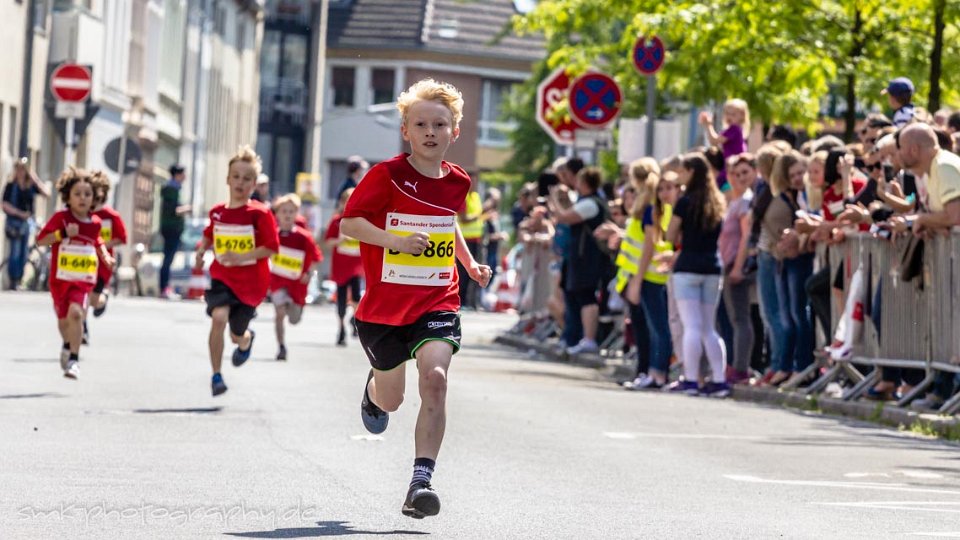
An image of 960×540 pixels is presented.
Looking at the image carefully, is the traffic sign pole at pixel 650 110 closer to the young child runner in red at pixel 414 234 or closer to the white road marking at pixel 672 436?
the white road marking at pixel 672 436

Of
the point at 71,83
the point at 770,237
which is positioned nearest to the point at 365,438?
the point at 770,237

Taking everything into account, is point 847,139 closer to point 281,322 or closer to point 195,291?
point 281,322

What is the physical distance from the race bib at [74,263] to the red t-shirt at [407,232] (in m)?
7.98

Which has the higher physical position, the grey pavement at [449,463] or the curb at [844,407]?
the curb at [844,407]

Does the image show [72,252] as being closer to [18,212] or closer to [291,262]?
[291,262]

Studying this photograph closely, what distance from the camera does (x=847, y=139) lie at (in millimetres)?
25422

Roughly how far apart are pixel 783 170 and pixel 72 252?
5548 mm

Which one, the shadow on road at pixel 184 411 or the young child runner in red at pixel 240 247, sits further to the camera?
the young child runner in red at pixel 240 247

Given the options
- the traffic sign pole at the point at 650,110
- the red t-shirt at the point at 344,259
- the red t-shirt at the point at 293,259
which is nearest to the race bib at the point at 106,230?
the red t-shirt at the point at 293,259

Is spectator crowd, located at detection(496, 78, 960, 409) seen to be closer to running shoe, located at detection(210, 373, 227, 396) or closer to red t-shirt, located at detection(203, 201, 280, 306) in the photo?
red t-shirt, located at detection(203, 201, 280, 306)

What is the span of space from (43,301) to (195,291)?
343 inches

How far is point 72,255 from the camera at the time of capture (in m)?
17.4

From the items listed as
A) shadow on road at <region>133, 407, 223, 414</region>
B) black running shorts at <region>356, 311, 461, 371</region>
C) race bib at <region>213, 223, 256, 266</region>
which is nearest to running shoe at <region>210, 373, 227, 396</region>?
shadow on road at <region>133, 407, 223, 414</region>

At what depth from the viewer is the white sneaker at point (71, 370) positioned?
16938mm
